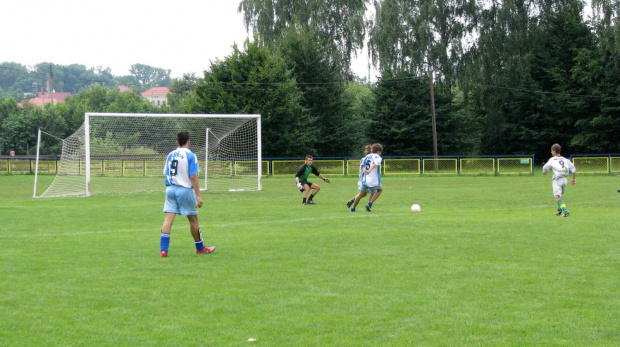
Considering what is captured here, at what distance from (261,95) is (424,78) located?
41.7 feet

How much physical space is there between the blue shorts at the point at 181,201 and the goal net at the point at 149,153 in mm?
18873

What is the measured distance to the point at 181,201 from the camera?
971 cm

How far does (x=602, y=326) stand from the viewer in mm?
5688

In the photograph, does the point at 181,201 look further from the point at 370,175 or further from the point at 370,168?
the point at 370,175

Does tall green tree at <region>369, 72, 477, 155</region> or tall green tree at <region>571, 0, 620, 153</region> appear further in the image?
tall green tree at <region>369, 72, 477, 155</region>

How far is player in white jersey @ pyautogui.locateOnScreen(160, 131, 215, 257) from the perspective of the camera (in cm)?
965

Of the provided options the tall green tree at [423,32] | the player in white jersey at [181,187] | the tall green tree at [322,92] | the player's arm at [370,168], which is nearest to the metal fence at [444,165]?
the tall green tree at [322,92]

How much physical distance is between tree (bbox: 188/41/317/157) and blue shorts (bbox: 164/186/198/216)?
37985 mm

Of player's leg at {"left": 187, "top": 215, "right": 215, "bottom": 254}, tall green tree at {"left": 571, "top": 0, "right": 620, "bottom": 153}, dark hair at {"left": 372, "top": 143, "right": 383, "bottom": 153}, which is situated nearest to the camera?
player's leg at {"left": 187, "top": 215, "right": 215, "bottom": 254}

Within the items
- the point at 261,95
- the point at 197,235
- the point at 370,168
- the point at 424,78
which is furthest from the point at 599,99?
the point at 197,235

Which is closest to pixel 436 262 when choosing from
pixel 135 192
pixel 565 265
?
pixel 565 265

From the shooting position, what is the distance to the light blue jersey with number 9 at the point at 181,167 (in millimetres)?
9664

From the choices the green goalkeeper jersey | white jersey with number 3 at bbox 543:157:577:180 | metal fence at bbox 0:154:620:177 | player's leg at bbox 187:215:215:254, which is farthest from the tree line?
player's leg at bbox 187:215:215:254

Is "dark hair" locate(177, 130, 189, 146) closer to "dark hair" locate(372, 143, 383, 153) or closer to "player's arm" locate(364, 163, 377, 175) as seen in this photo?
"dark hair" locate(372, 143, 383, 153)
